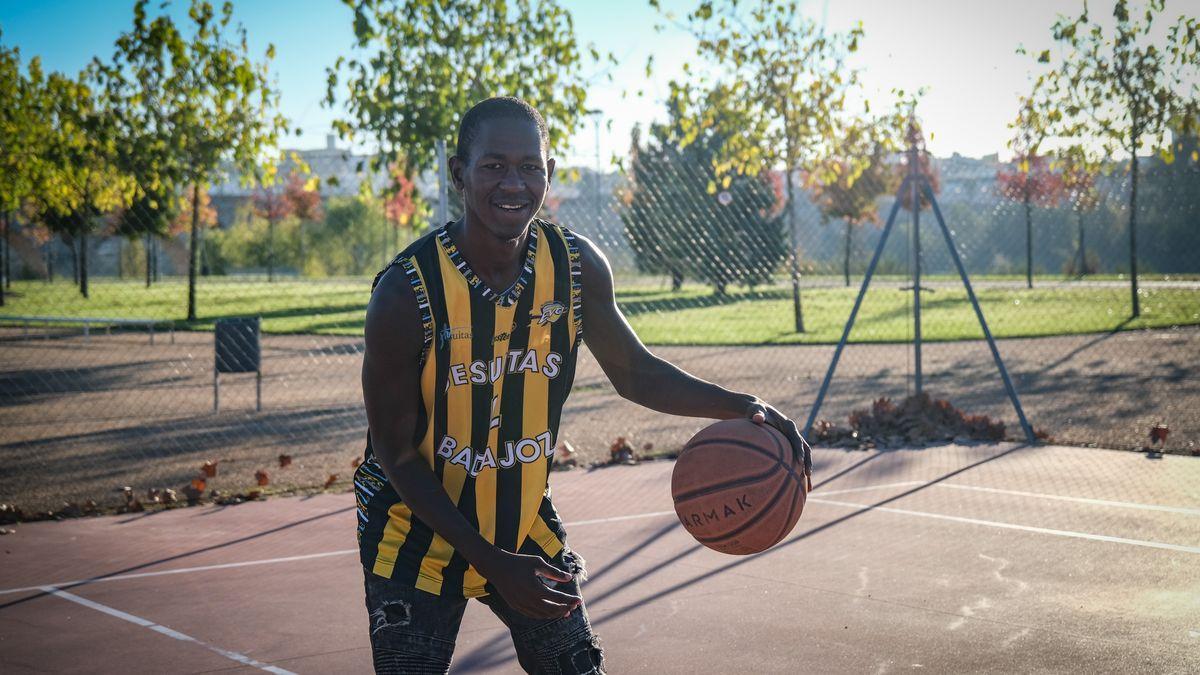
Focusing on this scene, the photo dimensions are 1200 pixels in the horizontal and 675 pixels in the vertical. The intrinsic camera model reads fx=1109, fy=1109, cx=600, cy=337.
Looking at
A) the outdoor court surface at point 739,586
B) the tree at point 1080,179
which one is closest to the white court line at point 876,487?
the outdoor court surface at point 739,586

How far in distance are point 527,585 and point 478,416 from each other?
522 mm

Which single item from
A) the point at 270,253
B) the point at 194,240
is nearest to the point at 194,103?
the point at 194,240

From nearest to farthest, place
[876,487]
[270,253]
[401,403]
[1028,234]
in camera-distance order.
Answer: [401,403]
[876,487]
[1028,234]
[270,253]

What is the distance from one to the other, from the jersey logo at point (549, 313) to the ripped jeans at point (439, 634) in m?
0.69

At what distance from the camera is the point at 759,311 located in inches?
1058

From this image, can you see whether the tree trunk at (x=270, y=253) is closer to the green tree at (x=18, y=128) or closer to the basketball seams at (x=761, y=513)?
the green tree at (x=18, y=128)

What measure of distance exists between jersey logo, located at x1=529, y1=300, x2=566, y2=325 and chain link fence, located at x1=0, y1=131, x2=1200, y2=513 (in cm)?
595

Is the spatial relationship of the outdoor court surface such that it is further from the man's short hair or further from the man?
the man's short hair

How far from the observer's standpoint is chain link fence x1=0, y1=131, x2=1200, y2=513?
33.9 ft

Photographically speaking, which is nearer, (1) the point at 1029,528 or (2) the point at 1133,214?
(1) the point at 1029,528

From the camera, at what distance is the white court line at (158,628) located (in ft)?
15.2

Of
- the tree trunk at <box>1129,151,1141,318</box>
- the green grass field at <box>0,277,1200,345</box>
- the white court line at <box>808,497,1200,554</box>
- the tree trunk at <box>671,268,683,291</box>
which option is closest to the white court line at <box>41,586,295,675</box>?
the white court line at <box>808,497,1200,554</box>

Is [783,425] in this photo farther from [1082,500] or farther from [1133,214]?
[1133,214]

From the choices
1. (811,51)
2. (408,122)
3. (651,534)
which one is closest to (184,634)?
(651,534)
